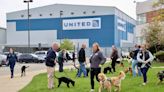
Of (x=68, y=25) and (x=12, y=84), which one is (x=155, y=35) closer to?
(x=12, y=84)

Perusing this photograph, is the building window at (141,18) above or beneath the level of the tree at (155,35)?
above

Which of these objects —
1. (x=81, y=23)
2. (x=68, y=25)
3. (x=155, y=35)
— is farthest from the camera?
(x=68, y=25)

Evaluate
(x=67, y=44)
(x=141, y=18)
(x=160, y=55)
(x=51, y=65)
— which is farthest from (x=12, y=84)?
(x=67, y=44)

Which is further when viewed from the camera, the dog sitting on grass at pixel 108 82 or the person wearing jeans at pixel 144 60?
the person wearing jeans at pixel 144 60

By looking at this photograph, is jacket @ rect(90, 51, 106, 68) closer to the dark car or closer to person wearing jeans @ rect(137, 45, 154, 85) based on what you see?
person wearing jeans @ rect(137, 45, 154, 85)

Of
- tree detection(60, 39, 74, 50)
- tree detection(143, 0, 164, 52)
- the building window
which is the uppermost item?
the building window

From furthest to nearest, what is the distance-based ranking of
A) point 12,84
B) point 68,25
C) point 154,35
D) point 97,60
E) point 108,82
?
point 68,25
point 154,35
point 12,84
point 97,60
point 108,82

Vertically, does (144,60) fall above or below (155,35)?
below

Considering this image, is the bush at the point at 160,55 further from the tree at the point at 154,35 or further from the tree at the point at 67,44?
the tree at the point at 67,44

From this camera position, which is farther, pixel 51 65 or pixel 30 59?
pixel 30 59

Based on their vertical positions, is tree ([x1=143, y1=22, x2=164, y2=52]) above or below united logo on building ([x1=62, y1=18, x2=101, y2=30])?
below

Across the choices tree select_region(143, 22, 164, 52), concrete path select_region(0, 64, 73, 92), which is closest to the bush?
tree select_region(143, 22, 164, 52)

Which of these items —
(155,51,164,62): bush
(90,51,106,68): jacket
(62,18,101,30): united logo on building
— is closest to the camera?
(90,51,106,68): jacket

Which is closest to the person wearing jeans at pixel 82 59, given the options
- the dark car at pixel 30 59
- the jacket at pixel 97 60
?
the jacket at pixel 97 60
